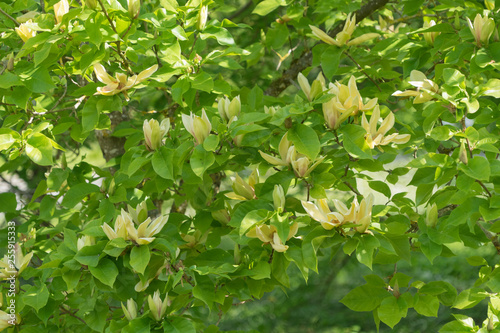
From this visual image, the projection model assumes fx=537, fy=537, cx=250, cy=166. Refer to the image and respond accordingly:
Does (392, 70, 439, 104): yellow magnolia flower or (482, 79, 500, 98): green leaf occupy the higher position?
(482, 79, 500, 98): green leaf

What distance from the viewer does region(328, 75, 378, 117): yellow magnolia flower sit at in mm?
1377

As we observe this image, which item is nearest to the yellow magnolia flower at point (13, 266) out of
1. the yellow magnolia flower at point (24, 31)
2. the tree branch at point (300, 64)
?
the yellow magnolia flower at point (24, 31)

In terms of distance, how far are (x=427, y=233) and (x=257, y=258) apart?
472mm

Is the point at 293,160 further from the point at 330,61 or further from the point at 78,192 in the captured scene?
the point at 78,192

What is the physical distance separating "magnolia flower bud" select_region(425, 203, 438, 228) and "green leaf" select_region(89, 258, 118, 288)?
0.85m

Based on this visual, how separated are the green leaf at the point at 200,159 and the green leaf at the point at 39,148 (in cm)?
44

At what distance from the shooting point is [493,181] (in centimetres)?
141

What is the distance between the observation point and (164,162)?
1.43 meters

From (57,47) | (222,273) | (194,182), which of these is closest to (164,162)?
(194,182)

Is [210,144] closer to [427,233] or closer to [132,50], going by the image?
[132,50]

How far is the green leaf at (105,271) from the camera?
4.34 ft

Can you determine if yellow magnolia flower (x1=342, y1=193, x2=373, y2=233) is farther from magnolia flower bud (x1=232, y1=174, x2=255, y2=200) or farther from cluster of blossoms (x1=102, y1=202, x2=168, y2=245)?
cluster of blossoms (x1=102, y1=202, x2=168, y2=245)

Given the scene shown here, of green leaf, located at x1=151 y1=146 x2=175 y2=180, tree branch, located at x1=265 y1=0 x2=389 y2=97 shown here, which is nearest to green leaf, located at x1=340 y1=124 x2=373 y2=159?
green leaf, located at x1=151 y1=146 x2=175 y2=180

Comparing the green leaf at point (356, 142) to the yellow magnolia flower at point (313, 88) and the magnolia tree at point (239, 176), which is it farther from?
the yellow magnolia flower at point (313, 88)
